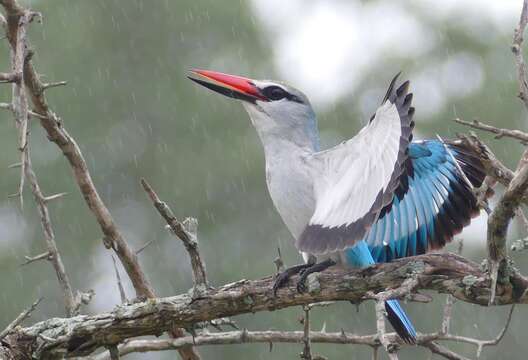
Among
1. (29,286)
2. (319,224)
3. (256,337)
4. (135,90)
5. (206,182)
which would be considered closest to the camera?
(319,224)

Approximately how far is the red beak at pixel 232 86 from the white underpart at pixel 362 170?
2.40ft

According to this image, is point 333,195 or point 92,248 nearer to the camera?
point 333,195

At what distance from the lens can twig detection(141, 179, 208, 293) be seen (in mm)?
2852

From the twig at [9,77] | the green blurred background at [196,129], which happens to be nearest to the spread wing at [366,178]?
the twig at [9,77]

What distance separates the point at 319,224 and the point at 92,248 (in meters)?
8.17

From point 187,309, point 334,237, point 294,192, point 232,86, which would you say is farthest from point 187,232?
point 232,86

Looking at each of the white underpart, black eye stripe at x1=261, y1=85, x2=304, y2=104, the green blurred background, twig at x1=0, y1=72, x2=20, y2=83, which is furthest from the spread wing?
the green blurred background

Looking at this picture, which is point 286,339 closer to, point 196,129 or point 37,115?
point 37,115

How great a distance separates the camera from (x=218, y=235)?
36.9ft

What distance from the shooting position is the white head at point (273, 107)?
3.86m

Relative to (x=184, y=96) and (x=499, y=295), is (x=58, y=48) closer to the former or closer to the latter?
(x=184, y=96)

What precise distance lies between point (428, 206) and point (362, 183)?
75 centimetres

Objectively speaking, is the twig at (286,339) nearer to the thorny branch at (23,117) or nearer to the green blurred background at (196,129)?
the thorny branch at (23,117)

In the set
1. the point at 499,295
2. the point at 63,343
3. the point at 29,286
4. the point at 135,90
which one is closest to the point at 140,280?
the point at 63,343
